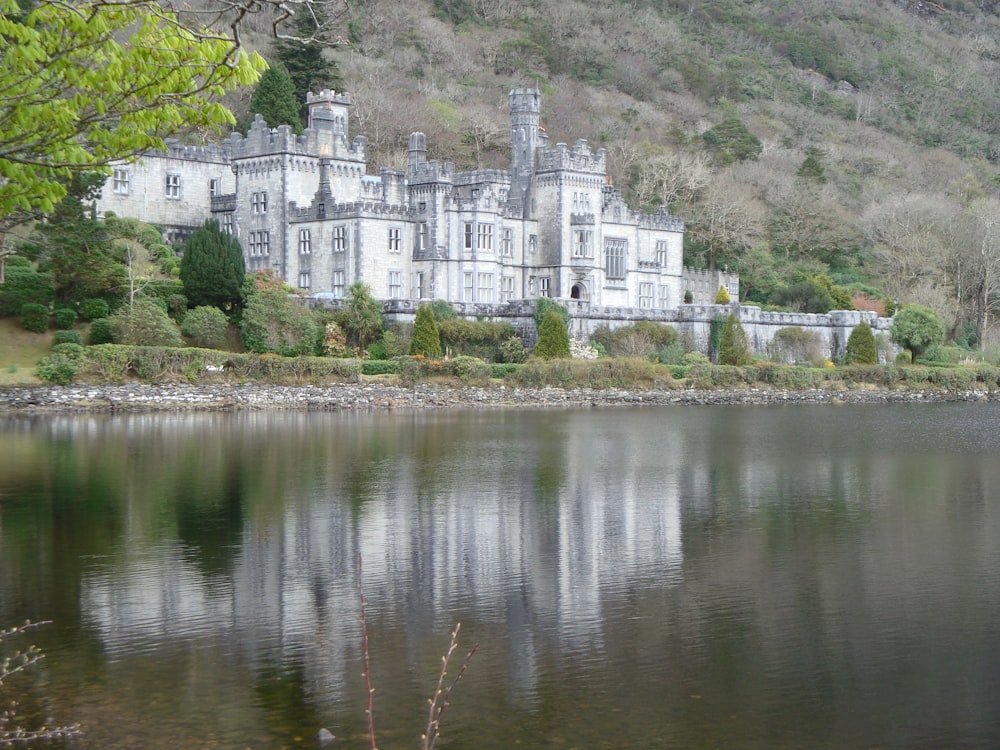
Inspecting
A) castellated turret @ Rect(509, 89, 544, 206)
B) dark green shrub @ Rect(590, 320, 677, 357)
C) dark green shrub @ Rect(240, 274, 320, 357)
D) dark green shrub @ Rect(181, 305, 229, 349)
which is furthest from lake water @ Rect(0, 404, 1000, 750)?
castellated turret @ Rect(509, 89, 544, 206)

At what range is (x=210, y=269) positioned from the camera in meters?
55.2

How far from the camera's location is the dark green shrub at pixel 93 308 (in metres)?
52.0

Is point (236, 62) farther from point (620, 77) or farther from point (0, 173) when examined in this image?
point (620, 77)

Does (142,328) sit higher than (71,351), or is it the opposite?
(142,328)

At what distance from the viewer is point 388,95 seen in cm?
9581

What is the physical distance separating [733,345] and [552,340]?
11100mm

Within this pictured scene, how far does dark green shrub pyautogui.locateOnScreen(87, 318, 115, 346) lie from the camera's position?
2003 inches

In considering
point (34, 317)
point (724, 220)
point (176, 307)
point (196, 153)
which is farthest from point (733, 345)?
point (34, 317)

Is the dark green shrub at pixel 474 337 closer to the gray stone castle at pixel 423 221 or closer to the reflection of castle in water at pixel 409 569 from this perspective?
the gray stone castle at pixel 423 221

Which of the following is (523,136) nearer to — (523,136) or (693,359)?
(523,136)

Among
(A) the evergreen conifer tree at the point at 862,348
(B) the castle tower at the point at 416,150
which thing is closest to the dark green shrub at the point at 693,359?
(A) the evergreen conifer tree at the point at 862,348

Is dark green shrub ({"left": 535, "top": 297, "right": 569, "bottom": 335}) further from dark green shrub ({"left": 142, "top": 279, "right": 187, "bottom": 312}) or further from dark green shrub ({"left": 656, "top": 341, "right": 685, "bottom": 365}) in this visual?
dark green shrub ({"left": 142, "top": 279, "right": 187, "bottom": 312})

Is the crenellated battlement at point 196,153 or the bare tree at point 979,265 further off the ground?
the crenellated battlement at point 196,153

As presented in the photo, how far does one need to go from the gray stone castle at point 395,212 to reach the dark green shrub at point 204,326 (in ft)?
28.5
